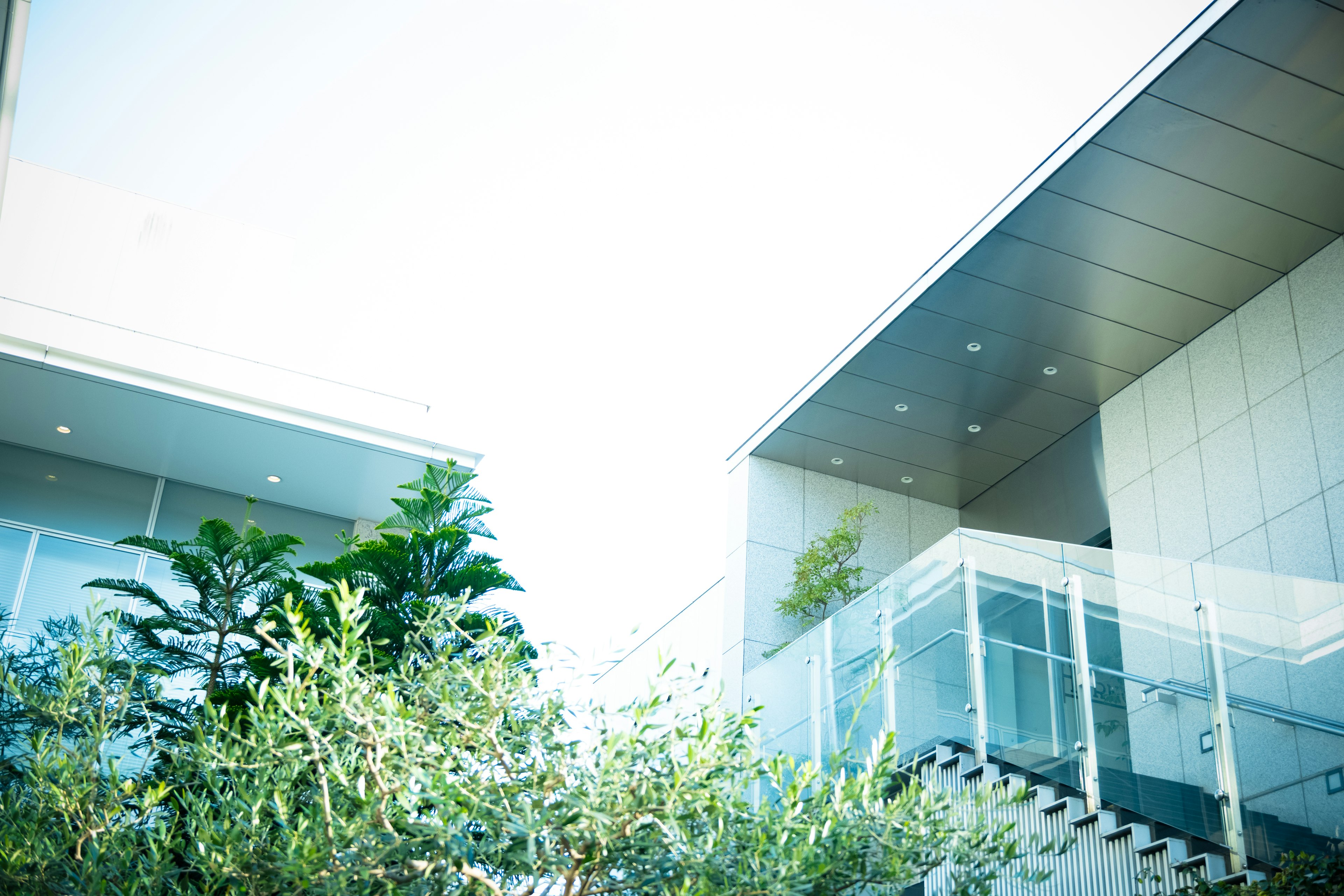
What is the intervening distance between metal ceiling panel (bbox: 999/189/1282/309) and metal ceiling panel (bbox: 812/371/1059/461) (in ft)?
8.44

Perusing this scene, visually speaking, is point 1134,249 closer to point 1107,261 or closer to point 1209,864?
point 1107,261

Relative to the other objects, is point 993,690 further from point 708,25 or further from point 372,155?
point 372,155

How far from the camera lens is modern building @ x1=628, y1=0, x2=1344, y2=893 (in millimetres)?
5746

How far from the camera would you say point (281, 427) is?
12.2m

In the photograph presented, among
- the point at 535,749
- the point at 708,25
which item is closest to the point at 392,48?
the point at 708,25

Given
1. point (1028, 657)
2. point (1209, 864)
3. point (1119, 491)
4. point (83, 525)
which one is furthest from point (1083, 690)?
point (83, 525)

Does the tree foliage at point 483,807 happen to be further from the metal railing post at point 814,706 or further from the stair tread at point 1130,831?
the metal railing post at point 814,706

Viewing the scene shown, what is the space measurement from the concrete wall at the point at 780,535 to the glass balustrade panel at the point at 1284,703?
6.10 meters

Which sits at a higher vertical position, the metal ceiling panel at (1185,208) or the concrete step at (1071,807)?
the metal ceiling panel at (1185,208)

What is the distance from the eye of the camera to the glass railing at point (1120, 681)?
543cm

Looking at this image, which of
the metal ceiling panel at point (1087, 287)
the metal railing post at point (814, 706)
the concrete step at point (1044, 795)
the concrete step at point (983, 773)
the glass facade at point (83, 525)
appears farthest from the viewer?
the glass facade at point (83, 525)

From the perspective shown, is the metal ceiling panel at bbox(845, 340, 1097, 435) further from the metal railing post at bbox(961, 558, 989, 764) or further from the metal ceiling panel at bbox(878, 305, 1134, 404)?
the metal railing post at bbox(961, 558, 989, 764)

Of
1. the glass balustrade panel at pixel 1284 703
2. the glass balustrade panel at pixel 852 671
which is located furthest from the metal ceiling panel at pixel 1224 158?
the glass balustrade panel at pixel 852 671

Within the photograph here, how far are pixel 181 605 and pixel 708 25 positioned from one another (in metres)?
7.98
